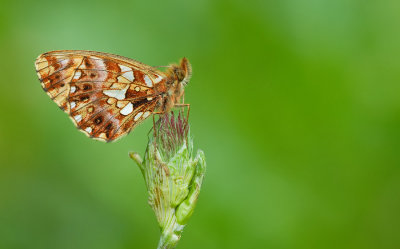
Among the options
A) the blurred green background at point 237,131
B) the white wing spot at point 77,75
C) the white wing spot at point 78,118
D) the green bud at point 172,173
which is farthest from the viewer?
the blurred green background at point 237,131

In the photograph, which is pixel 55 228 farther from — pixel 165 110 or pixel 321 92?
pixel 321 92

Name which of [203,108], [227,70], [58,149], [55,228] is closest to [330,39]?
[227,70]

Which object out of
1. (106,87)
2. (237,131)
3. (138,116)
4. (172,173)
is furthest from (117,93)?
(237,131)

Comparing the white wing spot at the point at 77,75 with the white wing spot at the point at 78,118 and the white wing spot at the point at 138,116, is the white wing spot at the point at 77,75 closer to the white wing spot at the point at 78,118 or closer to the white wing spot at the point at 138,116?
the white wing spot at the point at 78,118

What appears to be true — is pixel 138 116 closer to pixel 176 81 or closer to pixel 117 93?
pixel 117 93

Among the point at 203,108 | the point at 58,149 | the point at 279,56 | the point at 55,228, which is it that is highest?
the point at 279,56

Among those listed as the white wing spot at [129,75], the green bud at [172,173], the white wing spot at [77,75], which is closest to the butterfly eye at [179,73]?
the white wing spot at [129,75]

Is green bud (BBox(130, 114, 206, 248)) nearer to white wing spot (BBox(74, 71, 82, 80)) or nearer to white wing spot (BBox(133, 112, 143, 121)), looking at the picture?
white wing spot (BBox(133, 112, 143, 121))
